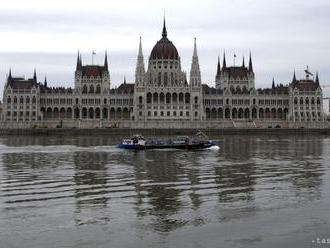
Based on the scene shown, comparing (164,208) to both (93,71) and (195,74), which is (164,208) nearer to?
(195,74)

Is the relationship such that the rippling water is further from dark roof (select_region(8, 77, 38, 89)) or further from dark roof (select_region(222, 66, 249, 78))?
dark roof (select_region(222, 66, 249, 78))

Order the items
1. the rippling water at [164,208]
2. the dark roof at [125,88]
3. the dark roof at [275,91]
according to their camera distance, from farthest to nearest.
A: the dark roof at [275,91] → the dark roof at [125,88] → the rippling water at [164,208]

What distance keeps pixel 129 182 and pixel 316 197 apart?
10186 millimetres

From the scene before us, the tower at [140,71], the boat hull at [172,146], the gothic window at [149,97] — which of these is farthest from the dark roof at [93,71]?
the boat hull at [172,146]

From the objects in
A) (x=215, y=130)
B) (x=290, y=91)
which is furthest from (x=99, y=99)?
(x=290, y=91)

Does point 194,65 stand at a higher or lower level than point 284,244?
higher

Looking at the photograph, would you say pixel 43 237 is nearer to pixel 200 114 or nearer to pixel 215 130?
pixel 215 130

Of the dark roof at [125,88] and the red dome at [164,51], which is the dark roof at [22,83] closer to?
the dark roof at [125,88]

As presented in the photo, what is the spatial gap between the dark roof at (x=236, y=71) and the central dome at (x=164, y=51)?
18.6m

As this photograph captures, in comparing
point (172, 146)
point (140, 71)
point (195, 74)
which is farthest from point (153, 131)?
point (172, 146)

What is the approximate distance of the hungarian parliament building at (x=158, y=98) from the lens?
502ft

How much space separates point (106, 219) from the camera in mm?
19172

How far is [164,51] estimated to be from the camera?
538 ft

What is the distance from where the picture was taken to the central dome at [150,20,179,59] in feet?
537
